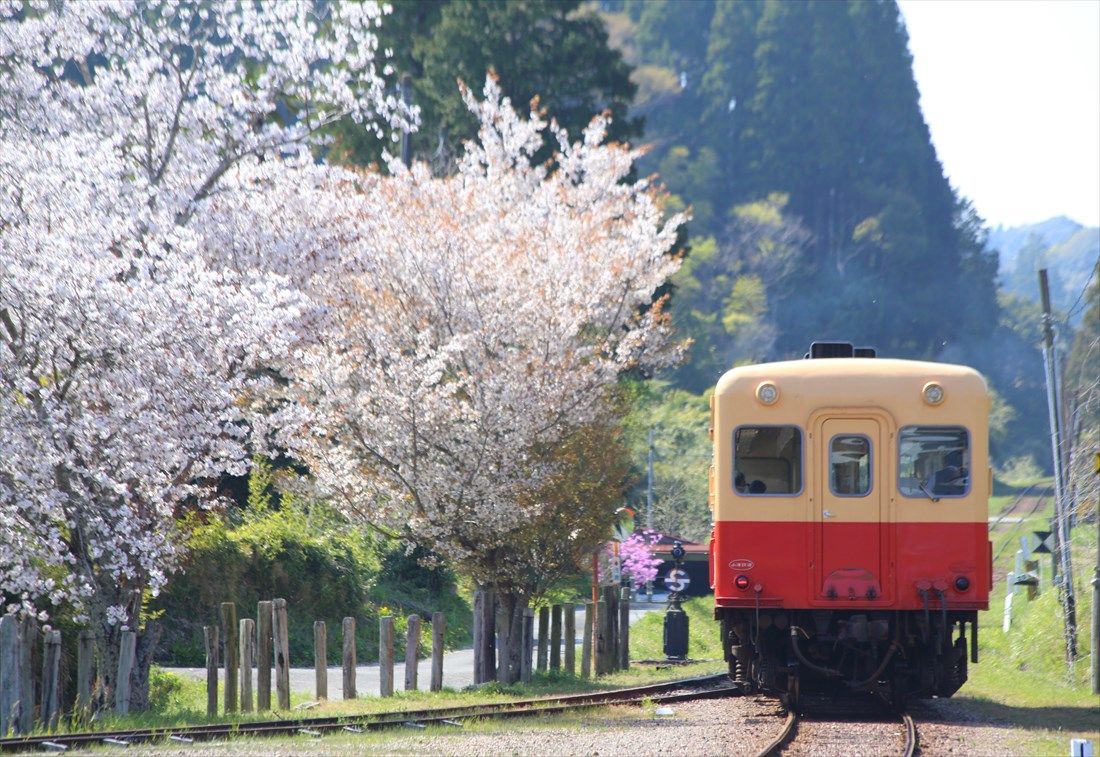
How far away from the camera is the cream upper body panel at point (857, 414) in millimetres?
12836

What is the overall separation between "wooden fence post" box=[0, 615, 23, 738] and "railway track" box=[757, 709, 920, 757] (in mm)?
6482

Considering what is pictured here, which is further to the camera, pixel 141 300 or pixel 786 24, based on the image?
pixel 786 24

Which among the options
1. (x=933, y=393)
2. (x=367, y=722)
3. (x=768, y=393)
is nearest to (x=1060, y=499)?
(x=933, y=393)

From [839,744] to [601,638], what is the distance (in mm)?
8151

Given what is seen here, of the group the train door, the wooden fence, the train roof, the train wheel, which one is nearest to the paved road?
the wooden fence

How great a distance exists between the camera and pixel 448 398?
59.5 feet

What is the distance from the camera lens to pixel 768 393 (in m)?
13.0

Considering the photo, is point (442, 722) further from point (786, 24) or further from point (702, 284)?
point (786, 24)

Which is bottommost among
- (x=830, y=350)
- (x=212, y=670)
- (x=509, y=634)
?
(x=212, y=670)

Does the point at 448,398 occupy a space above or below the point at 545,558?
above

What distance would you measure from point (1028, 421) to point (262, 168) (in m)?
81.0

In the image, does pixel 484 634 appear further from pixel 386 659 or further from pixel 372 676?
pixel 372 676

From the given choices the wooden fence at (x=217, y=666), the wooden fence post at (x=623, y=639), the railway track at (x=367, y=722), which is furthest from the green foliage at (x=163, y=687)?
the wooden fence post at (x=623, y=639)

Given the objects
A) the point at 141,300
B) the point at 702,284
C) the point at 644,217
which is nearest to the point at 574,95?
the point at 644,217
